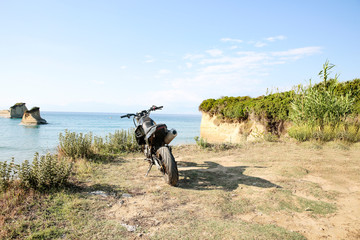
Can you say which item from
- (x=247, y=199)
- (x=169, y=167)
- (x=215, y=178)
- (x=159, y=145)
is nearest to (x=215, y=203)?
(x=247, y=199)

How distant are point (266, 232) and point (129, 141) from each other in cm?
670

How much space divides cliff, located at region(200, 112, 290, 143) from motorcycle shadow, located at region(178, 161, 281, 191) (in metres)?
5.85

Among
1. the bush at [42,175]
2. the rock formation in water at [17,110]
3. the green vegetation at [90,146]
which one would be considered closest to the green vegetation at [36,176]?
the bush at [42,175]

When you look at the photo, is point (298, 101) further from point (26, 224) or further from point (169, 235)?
point (26, 224)

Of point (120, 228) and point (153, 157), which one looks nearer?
point (120, 228)

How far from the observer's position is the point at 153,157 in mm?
5156

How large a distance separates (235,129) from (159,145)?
11.0 meters

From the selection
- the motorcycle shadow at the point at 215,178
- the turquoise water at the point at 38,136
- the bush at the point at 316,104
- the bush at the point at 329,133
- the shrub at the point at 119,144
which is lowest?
the turquoise water at the point at 38,136

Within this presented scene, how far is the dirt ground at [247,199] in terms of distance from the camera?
2.90 meters

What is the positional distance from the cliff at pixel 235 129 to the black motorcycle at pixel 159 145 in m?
7.13

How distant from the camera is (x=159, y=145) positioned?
5.23m

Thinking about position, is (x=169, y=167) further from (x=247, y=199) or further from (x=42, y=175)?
(x=42, y=175)

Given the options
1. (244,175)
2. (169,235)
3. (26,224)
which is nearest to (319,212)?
(244,175)

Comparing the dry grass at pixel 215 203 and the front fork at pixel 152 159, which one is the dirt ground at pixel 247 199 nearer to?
the dry grass at pixel 215 203
